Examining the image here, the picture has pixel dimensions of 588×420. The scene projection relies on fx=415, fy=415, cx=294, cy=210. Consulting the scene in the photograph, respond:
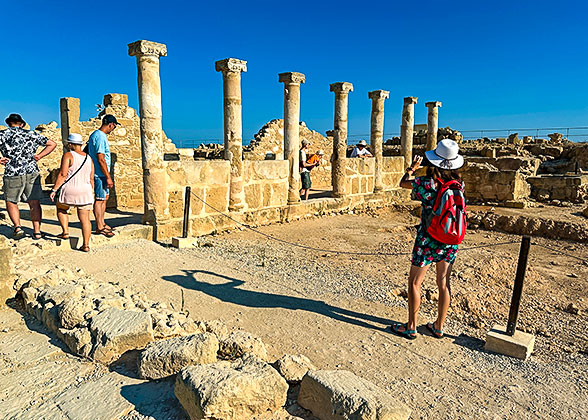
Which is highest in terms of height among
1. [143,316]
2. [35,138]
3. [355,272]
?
[35,138]

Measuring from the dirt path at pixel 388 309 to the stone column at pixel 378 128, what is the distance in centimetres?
475

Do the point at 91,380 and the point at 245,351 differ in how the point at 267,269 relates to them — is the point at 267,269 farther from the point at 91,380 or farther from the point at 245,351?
the point at 91,380

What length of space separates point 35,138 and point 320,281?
432cm

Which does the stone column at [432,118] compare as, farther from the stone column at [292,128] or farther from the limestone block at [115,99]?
the limestone block at [115,99]

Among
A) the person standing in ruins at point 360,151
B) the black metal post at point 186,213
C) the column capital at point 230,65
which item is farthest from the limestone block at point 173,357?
the person standing in ruins at point 360,151

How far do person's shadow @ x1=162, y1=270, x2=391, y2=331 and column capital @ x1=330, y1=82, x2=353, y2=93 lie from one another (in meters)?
7.27

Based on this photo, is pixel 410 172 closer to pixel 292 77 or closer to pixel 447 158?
pixel 447 158

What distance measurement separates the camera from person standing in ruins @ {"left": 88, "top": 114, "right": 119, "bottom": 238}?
594 centimetres

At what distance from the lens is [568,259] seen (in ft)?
22.7

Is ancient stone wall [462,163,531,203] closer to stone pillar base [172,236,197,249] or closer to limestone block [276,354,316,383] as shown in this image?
stone pillar base [172,236,197,249]

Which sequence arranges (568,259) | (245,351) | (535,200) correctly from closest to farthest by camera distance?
(245,351) < (568,259) < (535,200)

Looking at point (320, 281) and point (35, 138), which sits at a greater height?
point (35, 138)

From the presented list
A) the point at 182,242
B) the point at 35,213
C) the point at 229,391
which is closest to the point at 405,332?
the point at 229,391

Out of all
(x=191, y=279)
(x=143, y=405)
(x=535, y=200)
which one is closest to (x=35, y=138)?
(x=191, y=279)
